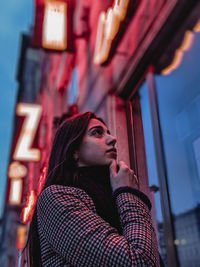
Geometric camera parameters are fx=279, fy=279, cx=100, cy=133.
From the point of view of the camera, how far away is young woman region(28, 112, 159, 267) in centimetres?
116

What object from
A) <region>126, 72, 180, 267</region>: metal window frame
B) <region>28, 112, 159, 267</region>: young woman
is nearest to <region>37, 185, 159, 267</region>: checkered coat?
<region>28, 112, 159, 267</region>: young woman

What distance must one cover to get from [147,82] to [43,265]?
9.52 feet

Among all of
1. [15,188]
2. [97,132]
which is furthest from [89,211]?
[15,188]

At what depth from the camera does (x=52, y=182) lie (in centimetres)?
147

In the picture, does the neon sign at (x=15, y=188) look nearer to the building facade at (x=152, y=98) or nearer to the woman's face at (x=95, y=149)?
the building facade at (x=152, y=98)

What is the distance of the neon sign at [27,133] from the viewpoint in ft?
27.7

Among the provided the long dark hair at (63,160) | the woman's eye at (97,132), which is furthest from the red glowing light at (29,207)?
the woman's eye at (97,132)

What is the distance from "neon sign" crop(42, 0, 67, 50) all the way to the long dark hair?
14.9 feet

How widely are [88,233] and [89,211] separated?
13cm

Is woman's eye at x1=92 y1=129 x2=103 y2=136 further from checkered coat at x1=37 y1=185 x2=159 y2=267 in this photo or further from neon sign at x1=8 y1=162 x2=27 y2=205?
neon sign at x1=8 y1=162 x2=27 y2=205

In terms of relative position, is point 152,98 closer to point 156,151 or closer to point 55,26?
point 156,151

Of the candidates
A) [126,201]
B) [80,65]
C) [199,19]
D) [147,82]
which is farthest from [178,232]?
[80,65]

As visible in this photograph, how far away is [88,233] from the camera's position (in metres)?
1.18

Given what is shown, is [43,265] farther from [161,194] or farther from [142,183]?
[161,194]
